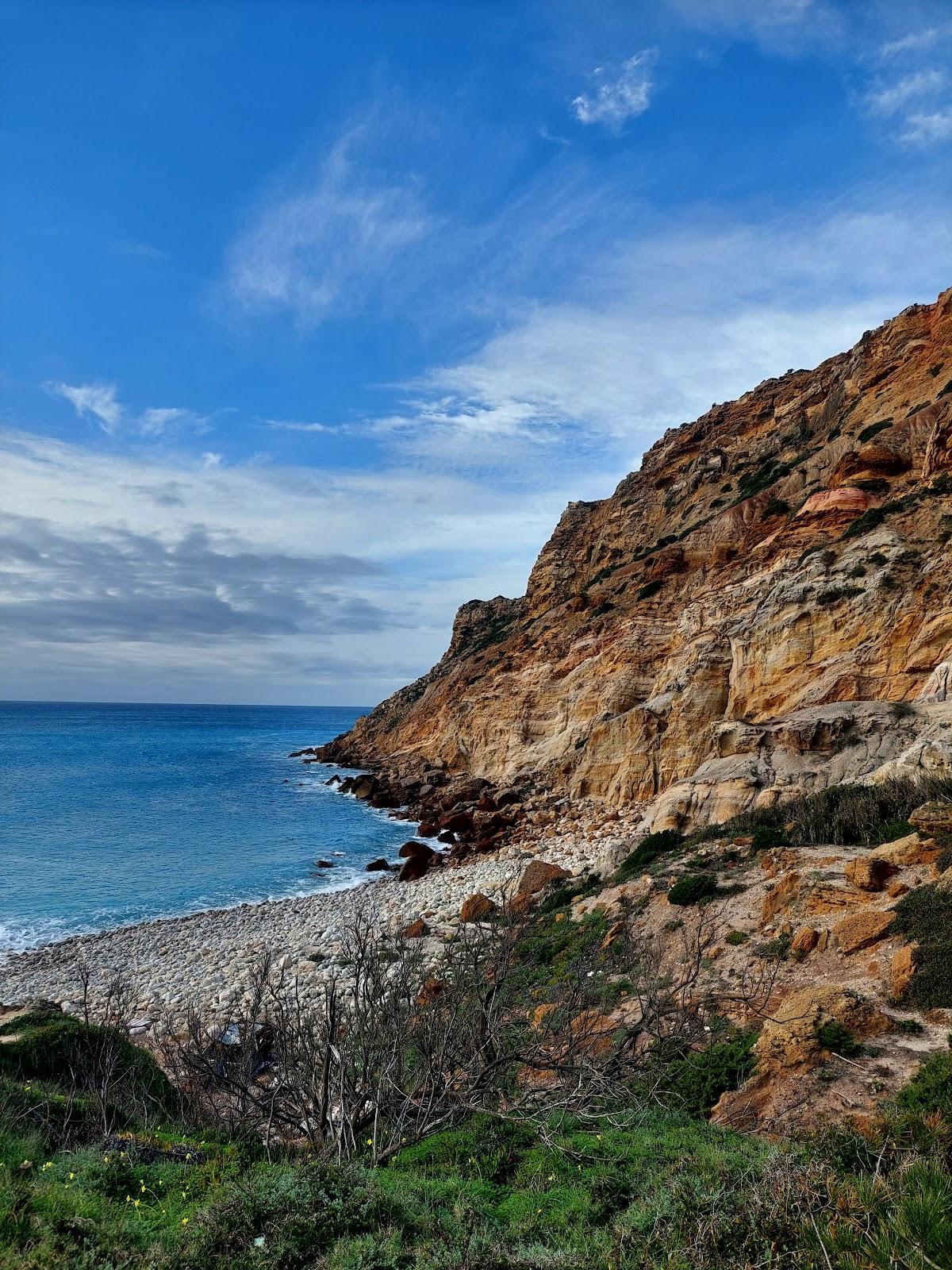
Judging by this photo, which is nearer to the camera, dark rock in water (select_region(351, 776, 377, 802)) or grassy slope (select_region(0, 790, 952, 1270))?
grassy slope (select_region(0, 790, 952, 1270))

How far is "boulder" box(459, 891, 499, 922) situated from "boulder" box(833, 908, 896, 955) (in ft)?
34.8

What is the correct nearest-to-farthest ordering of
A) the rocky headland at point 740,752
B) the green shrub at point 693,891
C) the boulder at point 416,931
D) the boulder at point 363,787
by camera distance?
the rocky headland at point 740,752 → the green shrub at point 693,891 → the boulder at point 416,931 → the boulder at point 363,787

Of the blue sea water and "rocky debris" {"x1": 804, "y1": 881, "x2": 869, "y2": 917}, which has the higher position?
"rocky debris" {"x1": 804, "y1": 881, "x2": 869, "y2": 917}

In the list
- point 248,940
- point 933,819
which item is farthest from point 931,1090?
point 248,940

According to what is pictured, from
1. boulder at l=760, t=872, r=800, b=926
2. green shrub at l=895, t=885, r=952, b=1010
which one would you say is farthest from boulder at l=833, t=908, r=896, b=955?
boulder at l=760, t=872, r=800, b=926

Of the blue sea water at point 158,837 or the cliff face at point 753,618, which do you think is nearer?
the cliff face at point 753,618

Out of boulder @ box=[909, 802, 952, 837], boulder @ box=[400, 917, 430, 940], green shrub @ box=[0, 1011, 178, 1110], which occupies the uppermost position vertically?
boulder @ box=[909, 802, 952, 837]

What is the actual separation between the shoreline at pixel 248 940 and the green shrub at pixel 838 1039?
893cm

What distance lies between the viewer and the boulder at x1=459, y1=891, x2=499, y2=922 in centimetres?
1883

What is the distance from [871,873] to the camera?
11.1 metres

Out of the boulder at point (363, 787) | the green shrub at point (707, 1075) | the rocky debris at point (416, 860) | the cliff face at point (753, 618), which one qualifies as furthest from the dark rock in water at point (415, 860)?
the green shrub at point (707, 1075)

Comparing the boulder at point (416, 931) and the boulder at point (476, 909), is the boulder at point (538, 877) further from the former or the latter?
the boulder at point (416, 931)

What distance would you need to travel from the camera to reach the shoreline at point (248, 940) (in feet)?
52.5

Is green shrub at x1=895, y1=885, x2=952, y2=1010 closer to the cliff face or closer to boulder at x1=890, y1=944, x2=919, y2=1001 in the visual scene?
boulder at x1=890, y1=944, x2=919, y2=1001
